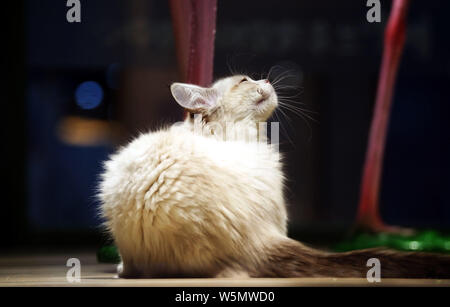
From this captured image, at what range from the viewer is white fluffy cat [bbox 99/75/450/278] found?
1.38 metres

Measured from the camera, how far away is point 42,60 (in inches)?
120

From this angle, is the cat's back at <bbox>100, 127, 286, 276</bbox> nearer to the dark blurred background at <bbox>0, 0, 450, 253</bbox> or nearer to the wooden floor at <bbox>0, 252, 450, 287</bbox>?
the wooden floor at <bbox>0, 252, 450, 287</bbox>

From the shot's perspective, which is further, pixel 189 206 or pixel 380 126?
pixel 380 126

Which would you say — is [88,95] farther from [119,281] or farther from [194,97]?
[119,281]

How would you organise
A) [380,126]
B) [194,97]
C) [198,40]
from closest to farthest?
1. [194,97]
2. [198,40]
3. [380,126]

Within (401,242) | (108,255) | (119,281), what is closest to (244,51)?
(401,242)

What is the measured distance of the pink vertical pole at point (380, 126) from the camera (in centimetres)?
258

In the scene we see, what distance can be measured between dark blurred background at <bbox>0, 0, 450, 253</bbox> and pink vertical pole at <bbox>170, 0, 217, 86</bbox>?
91 centimetres

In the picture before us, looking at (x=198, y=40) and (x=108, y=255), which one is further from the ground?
(x=198, y=40)

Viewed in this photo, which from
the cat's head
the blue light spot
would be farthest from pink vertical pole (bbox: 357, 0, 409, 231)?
the blue light spot

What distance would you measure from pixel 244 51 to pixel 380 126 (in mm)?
676

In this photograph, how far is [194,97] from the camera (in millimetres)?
1617

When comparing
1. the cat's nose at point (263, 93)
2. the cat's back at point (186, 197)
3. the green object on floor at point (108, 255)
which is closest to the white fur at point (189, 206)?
the cat's back at point (186, 197)

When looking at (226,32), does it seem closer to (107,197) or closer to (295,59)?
(295,59)
